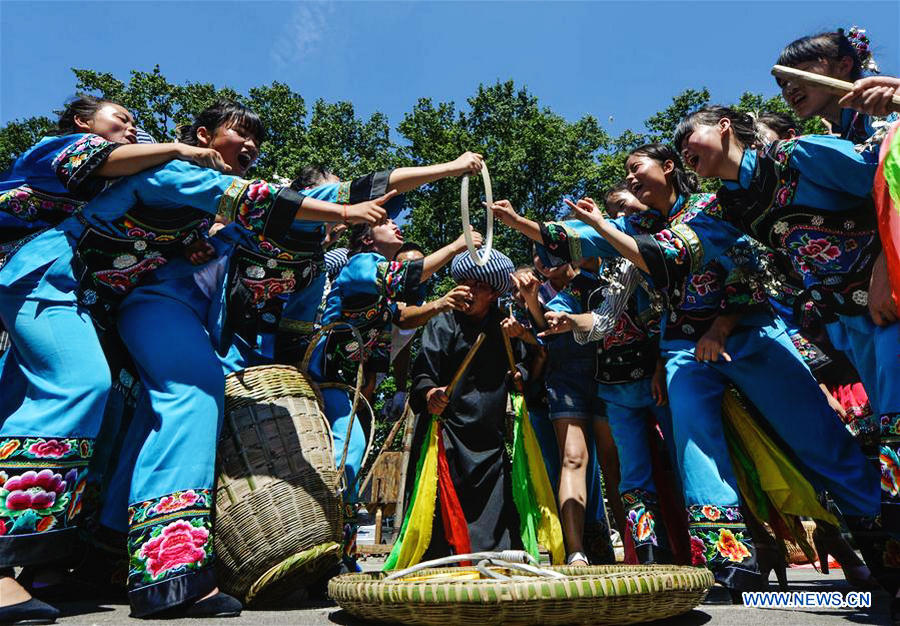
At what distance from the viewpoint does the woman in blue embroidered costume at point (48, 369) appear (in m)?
2.22

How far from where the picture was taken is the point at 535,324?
4.55 meters

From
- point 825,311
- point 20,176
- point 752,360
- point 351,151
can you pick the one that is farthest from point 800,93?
point 351,151

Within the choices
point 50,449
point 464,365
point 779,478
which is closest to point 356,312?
point 464,365

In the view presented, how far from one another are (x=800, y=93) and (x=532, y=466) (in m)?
2.50

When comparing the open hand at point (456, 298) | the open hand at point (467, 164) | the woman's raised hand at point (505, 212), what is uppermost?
the open hand at point (467, 164)

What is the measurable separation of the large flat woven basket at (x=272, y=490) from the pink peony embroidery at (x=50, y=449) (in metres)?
0.52

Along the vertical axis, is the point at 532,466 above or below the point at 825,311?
below

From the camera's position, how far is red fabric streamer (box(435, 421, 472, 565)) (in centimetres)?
416

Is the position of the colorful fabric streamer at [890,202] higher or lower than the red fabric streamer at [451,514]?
higher

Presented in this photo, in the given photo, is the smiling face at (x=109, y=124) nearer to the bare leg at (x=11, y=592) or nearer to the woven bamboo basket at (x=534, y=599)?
the bare leg at (x=11, y=592)

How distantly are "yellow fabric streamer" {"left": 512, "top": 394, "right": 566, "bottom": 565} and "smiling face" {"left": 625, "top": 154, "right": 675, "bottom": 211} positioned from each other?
1.63 m

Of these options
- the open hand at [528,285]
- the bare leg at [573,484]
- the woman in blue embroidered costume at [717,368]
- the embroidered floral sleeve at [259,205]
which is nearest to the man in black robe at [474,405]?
the open hand at [528,285]

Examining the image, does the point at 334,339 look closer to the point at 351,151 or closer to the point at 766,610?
the point at 766,610

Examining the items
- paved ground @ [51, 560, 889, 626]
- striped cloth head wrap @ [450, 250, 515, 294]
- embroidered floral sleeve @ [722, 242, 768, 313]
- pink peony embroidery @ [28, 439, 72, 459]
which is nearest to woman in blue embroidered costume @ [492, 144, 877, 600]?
embroidered floral sleeve @ [722, 242, 768, 313]
